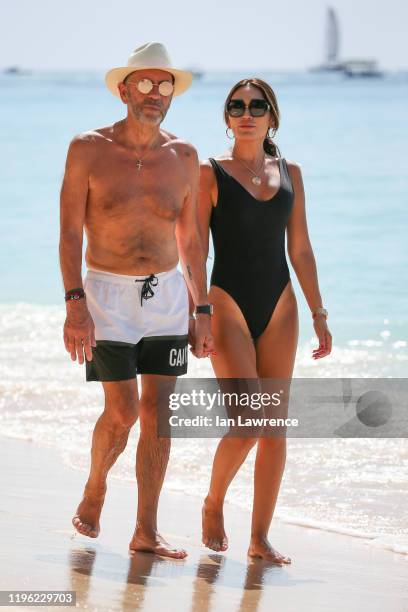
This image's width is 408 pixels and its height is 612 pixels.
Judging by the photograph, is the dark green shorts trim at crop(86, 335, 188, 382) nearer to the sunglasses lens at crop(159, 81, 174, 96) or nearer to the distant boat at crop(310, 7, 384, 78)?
the sunglasses lens at crop(159, 81, 174, 96)

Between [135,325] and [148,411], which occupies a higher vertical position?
[135,325]

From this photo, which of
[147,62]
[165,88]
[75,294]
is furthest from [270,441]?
[147,62]

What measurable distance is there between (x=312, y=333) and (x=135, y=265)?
7.39 meters

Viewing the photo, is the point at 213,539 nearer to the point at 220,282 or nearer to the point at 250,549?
the point at 250,549

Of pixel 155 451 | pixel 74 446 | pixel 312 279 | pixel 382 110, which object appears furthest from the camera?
pixel 382 110

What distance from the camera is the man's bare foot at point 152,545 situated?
534 centimetres

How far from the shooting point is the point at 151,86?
540 centimetres

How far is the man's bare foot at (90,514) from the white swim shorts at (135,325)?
0.51m

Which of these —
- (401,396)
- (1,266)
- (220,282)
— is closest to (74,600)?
(220,282)

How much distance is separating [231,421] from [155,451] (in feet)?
1.11

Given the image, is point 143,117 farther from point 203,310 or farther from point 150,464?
point 150,464

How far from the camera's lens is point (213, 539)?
562 cm

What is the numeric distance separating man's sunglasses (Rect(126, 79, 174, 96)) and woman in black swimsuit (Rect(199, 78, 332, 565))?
0.38 meters

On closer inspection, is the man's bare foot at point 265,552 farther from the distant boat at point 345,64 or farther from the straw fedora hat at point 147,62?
the distant boat at point 345,64
